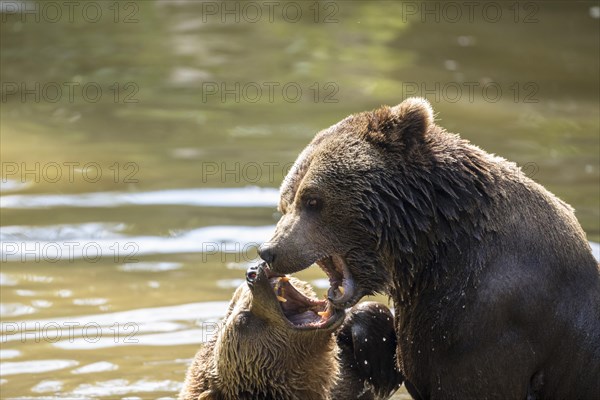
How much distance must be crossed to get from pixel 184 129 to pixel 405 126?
8.33m

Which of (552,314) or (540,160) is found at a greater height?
(552,314)

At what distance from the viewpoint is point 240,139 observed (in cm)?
→ 1539

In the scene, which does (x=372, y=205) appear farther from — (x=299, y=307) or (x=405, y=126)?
(x=299, y=307)

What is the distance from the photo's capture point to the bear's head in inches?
300

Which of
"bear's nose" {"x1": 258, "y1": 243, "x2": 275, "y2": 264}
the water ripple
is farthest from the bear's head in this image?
the water ripple

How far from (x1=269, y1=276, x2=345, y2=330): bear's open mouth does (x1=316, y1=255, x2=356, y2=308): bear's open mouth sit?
145 mm

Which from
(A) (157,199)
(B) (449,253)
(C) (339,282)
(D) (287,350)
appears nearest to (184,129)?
(A) (157,199)

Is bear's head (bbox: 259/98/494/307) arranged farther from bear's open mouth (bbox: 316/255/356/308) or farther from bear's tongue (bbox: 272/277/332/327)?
bear's tongue (bbox: 272/277/332/327)

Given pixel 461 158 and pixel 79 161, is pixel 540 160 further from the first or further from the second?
pixel 461 158

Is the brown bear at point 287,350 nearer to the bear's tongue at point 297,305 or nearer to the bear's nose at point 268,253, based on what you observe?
the bear's tongue at point 297,305

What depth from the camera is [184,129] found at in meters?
15.8

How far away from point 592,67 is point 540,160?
3699 millimetres

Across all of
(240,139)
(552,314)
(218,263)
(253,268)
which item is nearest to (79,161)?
(240,139)

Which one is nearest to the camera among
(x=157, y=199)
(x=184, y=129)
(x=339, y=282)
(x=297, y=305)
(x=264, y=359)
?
(x=339, y=282)
